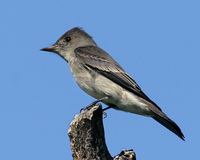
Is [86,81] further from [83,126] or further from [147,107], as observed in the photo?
[83,126]

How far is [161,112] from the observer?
895 cm

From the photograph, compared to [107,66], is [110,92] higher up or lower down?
lower down

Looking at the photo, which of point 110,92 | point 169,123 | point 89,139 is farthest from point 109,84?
point 89,139

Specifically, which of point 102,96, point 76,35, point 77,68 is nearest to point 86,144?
point 102,96

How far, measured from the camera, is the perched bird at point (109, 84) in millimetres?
9234

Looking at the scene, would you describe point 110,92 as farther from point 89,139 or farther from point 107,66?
point 89,139

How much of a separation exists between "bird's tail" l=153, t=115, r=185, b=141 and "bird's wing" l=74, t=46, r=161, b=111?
42cm

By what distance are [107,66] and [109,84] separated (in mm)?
815

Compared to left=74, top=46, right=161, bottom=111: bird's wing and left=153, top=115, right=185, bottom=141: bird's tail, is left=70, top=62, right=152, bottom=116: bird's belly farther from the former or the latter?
left=153, top=115, right=185, bottom=141: bird's tail

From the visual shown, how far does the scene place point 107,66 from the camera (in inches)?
394

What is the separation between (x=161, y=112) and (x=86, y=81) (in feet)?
7.15

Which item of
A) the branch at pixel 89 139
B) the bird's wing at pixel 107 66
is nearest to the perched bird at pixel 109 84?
the bird's wing at pixel 107 66

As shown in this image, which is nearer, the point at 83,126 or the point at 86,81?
the point at 83,126

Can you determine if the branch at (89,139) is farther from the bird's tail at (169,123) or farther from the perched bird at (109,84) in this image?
the perched bird at (109,84)
